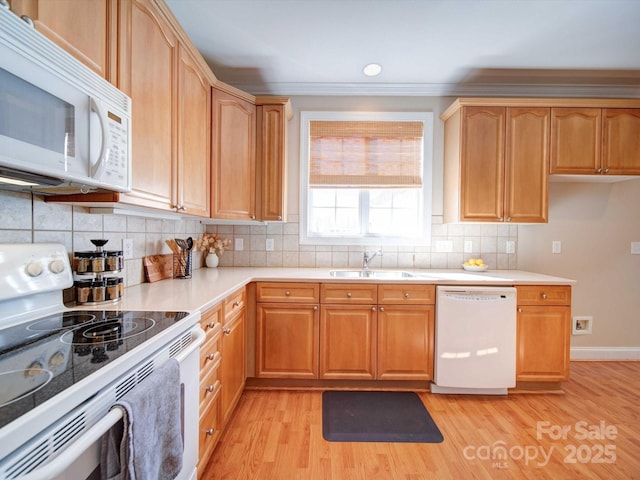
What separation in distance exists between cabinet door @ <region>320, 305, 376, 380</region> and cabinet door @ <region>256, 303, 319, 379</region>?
76mm

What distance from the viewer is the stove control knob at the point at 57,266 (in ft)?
3.77

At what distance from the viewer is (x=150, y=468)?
0.74 meters

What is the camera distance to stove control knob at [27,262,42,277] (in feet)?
3.48

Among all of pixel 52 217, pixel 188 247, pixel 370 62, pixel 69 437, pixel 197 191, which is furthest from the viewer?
pixel 370 62

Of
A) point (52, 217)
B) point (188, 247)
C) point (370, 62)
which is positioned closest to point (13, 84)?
point (52, 217)

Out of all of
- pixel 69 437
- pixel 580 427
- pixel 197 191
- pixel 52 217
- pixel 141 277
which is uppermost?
pixel 197 191

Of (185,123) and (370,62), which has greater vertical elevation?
(370,62)

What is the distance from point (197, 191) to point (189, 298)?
2.56ft

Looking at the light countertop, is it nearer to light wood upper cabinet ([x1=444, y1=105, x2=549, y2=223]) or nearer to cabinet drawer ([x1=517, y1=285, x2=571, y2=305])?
cabinet drawer ([x1=517, y1=285, x2=571, y2=305])

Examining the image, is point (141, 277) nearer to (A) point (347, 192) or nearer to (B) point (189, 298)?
(B) point (189, 298)

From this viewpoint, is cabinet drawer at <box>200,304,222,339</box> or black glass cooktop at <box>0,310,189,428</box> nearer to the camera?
black glass cooktop at <box>0,310,189,428</box>

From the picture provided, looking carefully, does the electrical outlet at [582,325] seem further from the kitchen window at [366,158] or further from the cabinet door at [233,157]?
the cabinet door at [233,157]

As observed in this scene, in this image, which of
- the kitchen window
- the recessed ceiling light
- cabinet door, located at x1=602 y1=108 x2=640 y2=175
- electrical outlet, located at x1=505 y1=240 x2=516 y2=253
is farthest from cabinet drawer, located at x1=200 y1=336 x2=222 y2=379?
cabinet door, located at x1=602 y1=108 x2=640 y2=175

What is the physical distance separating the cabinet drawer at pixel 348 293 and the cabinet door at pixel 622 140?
2.16 meters
